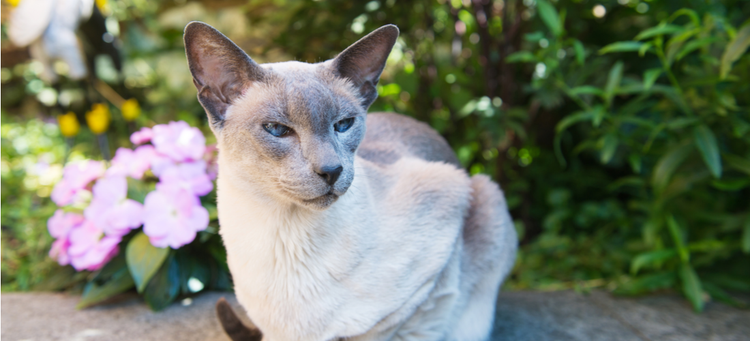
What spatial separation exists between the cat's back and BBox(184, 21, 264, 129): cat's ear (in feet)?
1.88

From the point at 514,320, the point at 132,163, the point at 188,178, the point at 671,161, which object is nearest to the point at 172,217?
the point at 188,178

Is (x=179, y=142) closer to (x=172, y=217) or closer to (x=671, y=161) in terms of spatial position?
(x=172, y=217)

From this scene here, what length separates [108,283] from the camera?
6.68ft

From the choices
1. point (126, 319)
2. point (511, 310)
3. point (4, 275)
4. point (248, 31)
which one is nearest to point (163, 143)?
point (126, 319)

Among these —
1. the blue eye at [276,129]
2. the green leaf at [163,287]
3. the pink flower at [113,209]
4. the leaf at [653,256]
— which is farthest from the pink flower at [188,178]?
the leaf at [653,256]

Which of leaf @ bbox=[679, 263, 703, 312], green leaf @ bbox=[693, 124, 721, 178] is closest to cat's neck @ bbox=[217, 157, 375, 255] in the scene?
green leaf @ bbox=[693, 124, 721, 178]

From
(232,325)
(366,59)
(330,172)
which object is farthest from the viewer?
(232,325)

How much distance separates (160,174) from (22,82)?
4494 millimetres

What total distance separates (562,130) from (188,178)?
2.30 metres

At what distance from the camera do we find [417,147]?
1965mm

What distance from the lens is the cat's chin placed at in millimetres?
1214

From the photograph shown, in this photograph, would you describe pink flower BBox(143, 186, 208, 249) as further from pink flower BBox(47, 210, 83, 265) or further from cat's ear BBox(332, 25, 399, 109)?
cat's ear BBox(332, 25, 399, 109)

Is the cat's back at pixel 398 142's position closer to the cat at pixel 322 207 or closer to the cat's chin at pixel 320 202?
the cat at pixel 322 207

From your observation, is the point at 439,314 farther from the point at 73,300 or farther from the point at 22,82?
the point at 22,82
